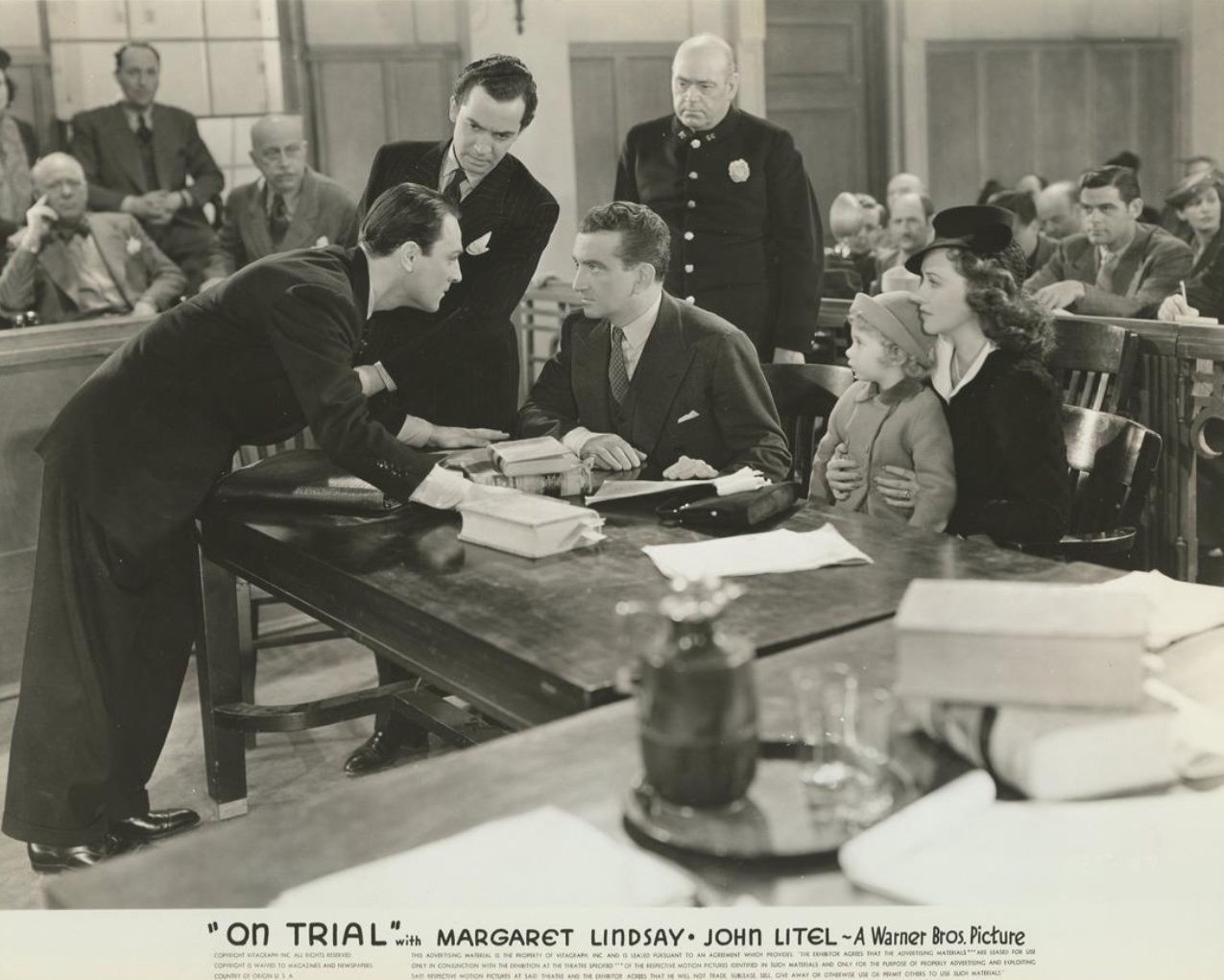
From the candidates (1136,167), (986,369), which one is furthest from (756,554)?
(1136,167)

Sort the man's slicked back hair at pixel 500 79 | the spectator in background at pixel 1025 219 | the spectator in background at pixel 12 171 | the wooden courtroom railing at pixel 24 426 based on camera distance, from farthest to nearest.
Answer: the spectator in background at pixel 1025 219, the spectator in background at pixel 12 171, the wooden courtroom railing at pixel 24 426, the man's slicked back hair at pixel 500 79

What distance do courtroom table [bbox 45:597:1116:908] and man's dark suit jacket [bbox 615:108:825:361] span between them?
10.1ft

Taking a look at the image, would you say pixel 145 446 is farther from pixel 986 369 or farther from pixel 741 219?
pixel 741 219

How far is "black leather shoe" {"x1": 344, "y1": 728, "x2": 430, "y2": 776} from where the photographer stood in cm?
360

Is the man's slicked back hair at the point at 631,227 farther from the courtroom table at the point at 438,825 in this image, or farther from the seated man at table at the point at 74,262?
the seated man at table at the point at 74,262

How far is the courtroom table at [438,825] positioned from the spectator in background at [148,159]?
15.9 feet

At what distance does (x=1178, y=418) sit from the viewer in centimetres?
365

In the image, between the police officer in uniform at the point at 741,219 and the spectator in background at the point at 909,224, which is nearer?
the police officer in uniform at the point at 741,219

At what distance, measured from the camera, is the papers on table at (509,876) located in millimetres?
1246

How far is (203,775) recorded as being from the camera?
362 centimetres

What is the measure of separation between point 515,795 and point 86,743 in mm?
1855

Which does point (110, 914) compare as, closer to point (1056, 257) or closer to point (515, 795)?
point (515, 795)

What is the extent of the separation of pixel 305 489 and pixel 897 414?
1.24 meters

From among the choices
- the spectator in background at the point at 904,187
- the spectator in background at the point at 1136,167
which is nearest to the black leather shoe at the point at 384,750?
the spectator in background at the point at 904,187
